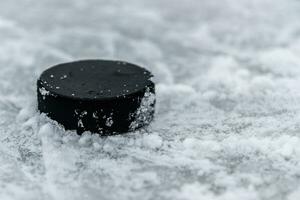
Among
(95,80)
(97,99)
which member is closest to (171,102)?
(95,80)

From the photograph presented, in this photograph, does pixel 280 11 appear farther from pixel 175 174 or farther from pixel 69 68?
pixel 175 174

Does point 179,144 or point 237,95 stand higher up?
point 237,95

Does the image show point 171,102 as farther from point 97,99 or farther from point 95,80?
point 97,99

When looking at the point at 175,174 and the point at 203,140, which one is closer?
the point at 175,174

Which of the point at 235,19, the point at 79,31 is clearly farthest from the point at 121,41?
the point at 235,19

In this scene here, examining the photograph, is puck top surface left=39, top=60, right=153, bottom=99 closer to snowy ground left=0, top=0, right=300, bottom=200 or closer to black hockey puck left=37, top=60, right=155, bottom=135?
black hockey puck left=37, top=60, right=155, bottom=135

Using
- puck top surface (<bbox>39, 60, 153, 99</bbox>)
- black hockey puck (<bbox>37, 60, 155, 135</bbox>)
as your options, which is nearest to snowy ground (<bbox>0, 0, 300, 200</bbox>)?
black hockey puck (<bbox>37, 60, 155, 135</bbox>)

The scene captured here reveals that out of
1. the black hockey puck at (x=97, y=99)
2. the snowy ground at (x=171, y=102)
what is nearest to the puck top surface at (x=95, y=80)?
the black hockey puck at (x=97, y=99)
